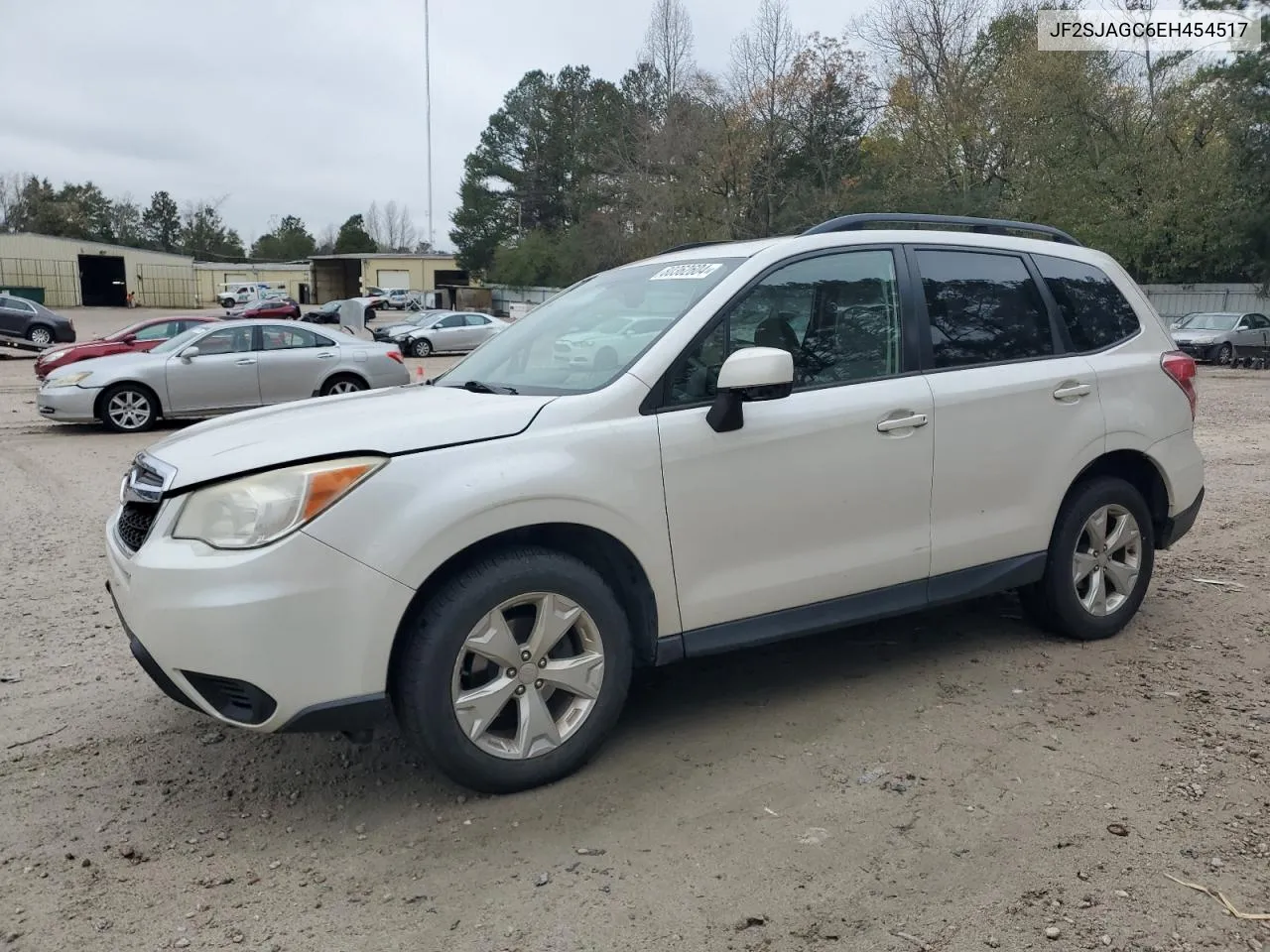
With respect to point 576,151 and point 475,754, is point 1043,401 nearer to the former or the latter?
point 475,754

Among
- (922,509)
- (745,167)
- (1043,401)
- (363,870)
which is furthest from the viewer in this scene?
(745,167)

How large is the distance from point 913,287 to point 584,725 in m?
2.31

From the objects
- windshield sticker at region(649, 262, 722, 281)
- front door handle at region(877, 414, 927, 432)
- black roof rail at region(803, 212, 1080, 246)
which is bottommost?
front door handle at region(877, 414, 927, 432)

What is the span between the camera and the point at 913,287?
14.4 feet

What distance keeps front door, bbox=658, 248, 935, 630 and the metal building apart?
65.9 metres

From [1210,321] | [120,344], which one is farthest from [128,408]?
[1210,321]

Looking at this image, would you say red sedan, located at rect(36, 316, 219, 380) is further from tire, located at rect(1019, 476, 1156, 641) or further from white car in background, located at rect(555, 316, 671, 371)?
tire, located at rect(1019, 476, 1156, 641)

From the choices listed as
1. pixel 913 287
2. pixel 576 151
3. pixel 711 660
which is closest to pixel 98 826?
pixel 711 660

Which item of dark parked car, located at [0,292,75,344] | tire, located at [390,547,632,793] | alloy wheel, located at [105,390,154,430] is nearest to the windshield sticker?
tire, located at [390,547,632,793]

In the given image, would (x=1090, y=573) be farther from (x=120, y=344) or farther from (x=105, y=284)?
(x=105, y=284)

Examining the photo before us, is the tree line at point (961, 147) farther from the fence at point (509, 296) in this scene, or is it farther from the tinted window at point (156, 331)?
the tinted window at point (156, 331)

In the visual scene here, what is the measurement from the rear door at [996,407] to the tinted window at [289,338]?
11607 mm

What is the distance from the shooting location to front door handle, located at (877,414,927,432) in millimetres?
4078

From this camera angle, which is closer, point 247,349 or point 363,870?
point 363,870
